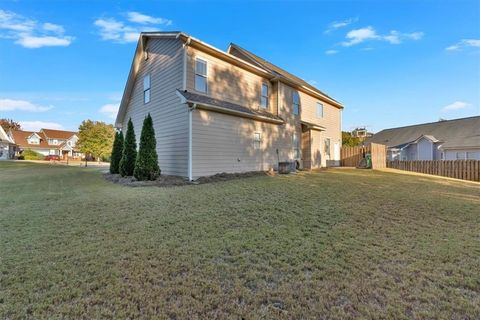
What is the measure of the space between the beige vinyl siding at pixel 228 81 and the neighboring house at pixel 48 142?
53537 millimetres

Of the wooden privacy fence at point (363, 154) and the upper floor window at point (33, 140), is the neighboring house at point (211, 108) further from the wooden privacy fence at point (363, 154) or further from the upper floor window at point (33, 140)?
the upper floor window at point (33, 140)

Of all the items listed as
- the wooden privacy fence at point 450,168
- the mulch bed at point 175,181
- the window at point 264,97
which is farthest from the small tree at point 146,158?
the wooden privacy fence at point 450,168

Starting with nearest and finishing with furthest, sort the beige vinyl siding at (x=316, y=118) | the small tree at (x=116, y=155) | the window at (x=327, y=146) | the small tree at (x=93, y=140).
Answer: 1. the small tree at (x=116, y=155)
2. the beige vinyl siding at (x=316, y=118)
3. the window at (x=327, y=146)
4. the small tree at (x=93, y=140)

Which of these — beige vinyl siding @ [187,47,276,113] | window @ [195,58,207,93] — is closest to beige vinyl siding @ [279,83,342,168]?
beige vinyl siding @ [187,47,276,113]

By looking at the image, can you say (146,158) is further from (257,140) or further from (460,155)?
(460,155)

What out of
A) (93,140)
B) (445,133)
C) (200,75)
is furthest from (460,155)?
(93,140)

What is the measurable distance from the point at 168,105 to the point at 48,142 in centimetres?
6193

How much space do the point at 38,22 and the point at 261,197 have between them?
1556cm

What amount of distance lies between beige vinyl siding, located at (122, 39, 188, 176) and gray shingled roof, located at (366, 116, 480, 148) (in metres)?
30.4

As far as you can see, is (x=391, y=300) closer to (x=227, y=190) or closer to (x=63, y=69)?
(x=227, y=190)

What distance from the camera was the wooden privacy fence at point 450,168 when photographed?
53.2ft

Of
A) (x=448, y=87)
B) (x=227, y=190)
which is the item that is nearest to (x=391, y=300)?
Answer: (x=227, y=190)

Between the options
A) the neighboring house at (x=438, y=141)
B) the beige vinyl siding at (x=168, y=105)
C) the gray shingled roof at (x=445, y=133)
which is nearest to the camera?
the beige vinyl siding at (x=168, y=105)

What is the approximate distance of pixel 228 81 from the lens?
13.3m
